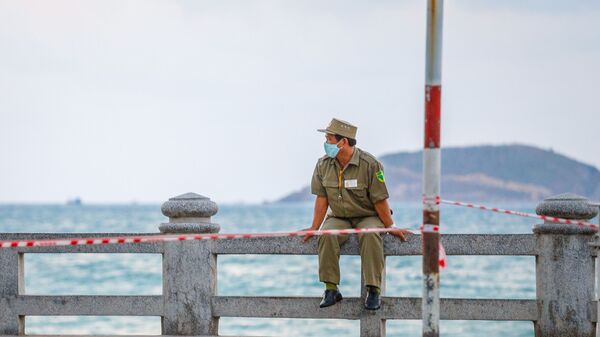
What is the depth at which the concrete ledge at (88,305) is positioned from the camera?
9164mm

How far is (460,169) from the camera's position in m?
142

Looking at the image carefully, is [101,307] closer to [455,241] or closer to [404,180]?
[455,241]

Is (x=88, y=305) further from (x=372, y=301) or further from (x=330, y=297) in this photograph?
(x=372, y=301)

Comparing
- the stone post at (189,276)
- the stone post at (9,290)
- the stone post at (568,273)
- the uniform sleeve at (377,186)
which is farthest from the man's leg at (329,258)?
the stone post at (9,290)

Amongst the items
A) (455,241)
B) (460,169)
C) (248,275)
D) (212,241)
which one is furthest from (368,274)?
(460,169)

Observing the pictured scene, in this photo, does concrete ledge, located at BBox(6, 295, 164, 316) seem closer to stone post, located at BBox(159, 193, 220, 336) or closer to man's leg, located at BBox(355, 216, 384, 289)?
stone post, located at BBox(159, 193, 220, 336)

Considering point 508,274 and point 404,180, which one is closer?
point 508,274

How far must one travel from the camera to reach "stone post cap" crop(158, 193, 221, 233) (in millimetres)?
9094

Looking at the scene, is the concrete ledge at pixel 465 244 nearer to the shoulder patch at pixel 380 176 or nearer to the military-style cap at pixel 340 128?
the shoulder patch at pixel 380 176

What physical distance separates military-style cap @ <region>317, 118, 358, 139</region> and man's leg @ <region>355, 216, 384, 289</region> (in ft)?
2.45

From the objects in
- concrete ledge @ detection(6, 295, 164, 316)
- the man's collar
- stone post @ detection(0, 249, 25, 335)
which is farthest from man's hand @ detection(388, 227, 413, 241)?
stone post @ detection(0, 249, 25, 335)

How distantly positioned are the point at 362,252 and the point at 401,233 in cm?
36

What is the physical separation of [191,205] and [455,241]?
89.0 inches

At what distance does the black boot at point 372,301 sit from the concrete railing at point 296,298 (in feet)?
0.69
